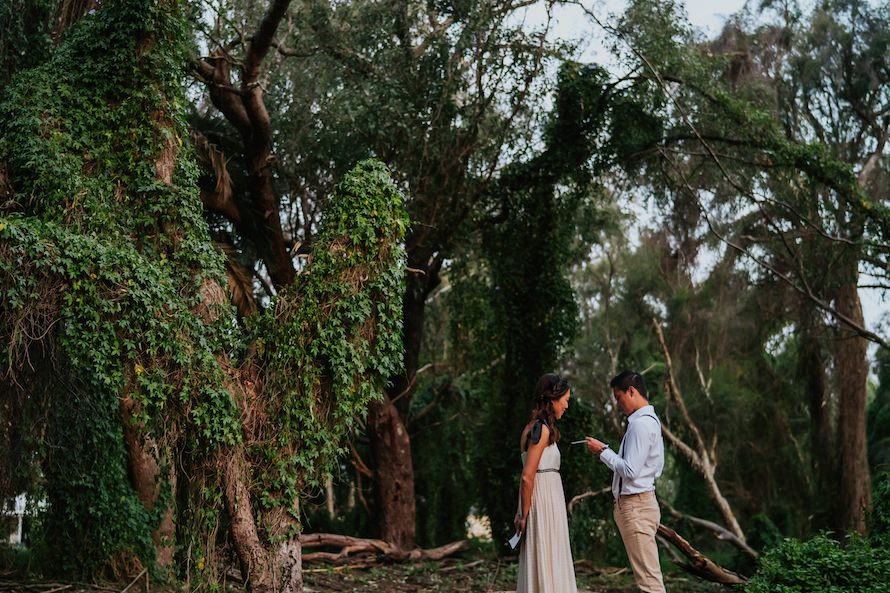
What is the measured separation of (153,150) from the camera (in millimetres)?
8516

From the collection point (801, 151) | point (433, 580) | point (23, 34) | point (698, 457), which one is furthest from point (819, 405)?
point (23, 34)

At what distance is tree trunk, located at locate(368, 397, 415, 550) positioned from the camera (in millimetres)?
14227

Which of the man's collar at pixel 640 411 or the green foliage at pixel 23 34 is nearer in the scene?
the man's collar at pixel 640 411

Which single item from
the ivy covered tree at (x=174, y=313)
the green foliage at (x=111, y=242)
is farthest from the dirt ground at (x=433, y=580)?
the ivy covered tree at (x=174, y=313)

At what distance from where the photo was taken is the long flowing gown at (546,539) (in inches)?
252

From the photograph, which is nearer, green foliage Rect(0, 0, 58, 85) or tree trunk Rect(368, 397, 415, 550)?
green foliage Rect(0, 0, 58, 85)

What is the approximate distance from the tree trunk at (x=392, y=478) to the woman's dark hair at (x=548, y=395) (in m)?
8.01

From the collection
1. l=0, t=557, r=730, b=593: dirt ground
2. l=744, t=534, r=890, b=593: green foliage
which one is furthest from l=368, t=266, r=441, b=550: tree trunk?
l=744, t=534, r=890, b=593: green foliage

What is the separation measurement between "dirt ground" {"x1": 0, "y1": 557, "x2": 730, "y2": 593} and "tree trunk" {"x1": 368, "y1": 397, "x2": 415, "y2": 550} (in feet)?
2.93

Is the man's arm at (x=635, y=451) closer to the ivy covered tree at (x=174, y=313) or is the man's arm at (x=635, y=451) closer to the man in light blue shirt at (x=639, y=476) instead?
the man in light blue shirt at (x=639, y=476)

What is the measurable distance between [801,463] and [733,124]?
477 inches

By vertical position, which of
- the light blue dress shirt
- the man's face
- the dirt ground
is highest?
the man's face

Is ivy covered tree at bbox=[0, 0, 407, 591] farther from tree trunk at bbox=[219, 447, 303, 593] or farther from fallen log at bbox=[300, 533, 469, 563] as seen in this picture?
fallen log at bbox=[300, 533, 469, 563]

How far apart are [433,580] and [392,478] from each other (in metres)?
2.67
